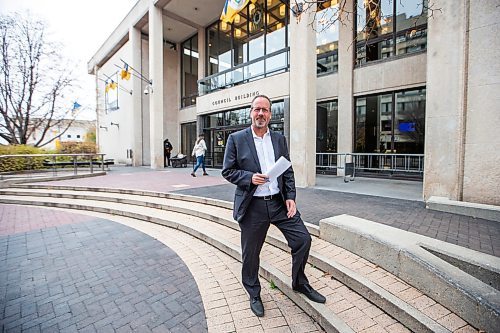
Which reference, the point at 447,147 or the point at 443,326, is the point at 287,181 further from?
the point at 447,147

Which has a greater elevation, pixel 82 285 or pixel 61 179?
pixel 61 179

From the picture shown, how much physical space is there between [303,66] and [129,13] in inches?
677

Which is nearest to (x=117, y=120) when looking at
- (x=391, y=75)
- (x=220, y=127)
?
(x=220, y=127)

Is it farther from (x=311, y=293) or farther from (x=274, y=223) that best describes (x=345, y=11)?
(x=311, y=293)

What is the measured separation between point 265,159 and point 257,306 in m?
1.45

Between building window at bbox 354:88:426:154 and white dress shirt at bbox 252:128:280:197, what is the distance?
9.14 meters

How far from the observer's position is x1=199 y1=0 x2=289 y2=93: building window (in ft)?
40.2

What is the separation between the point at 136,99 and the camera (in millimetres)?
18766

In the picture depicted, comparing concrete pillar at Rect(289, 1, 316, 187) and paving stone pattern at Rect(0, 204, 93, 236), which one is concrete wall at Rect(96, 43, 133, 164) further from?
concrete pillar at Rect(289, 1, 316, 187)

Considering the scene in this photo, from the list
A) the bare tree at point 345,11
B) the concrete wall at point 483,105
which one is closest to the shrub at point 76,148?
the bare tree at point 345,11

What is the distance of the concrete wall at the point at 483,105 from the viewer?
479 cm

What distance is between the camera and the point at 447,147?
5.45m

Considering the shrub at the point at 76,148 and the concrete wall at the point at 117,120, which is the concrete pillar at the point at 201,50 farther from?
the shrub at the point at 76,148

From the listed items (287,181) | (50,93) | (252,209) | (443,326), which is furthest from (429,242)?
(50,93)
